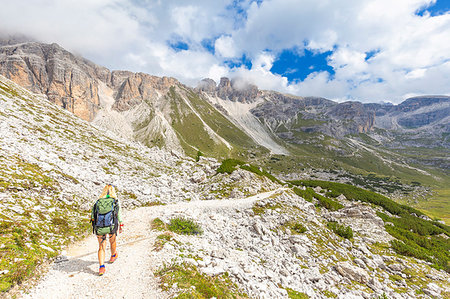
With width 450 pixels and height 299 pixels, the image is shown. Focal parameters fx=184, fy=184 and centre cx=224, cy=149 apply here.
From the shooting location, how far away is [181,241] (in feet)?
43.6

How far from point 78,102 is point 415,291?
258m

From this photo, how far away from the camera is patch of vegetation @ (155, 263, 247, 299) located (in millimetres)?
8000

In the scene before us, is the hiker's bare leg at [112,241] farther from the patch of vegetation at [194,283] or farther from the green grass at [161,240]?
the patch of vegetation at [194,283]

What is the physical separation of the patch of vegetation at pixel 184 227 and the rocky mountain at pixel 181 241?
19 centimetres

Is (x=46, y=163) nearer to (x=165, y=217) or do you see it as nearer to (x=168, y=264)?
(x=165, y=217)

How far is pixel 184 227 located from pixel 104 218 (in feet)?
26.0

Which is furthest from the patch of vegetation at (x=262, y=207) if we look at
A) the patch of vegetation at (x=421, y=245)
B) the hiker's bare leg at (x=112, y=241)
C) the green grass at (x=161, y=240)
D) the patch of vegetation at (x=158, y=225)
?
the hiker's bare leg at (x=112, y=241)

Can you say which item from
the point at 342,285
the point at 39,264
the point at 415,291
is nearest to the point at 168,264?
the point at 39,264

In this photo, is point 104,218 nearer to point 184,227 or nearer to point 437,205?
point 184,227

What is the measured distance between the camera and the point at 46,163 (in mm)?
21906

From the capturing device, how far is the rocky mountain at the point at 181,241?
8.93 metres

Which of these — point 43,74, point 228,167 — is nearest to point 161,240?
point 228,167

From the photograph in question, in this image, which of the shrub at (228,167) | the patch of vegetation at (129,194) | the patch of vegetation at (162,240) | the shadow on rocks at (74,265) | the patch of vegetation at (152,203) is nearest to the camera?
the shadow on rocks at (74,265)

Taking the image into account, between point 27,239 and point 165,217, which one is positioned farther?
point 165,217
